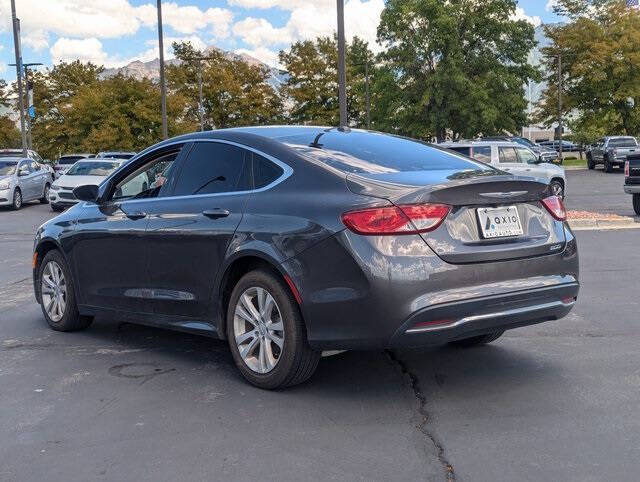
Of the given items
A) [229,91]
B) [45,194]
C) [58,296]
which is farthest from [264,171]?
[229,91]

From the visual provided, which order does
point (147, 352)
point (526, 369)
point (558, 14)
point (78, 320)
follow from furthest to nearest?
point (558, 14), point (78, 320), point (147, 352), point (526, 369)

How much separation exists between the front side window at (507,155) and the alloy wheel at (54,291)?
15.8m

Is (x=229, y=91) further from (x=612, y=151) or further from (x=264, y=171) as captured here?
(x=264, y=171)

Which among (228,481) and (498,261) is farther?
(498,261)

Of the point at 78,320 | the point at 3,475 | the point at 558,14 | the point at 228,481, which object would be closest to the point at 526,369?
the point at 228,481

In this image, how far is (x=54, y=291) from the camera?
23.0 feet

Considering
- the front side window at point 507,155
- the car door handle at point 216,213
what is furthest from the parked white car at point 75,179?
the car door handle at point 216,213

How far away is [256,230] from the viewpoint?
16.3ft

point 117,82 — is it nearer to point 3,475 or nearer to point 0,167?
point 0,167

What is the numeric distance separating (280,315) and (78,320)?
8.83ft

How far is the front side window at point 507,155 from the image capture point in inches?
835

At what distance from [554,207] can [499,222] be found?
579 mm

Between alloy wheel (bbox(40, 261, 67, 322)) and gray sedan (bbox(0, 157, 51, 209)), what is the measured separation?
19.1 metres

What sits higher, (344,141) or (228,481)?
(344,141)
